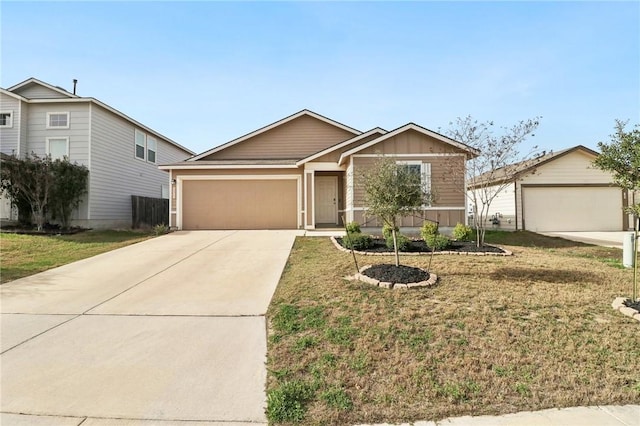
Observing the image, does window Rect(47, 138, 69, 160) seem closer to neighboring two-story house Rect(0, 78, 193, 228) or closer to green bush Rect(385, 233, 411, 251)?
neighboring two-story house Rect(0, 78, 193, 228)

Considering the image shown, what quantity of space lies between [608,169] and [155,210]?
2004 cm

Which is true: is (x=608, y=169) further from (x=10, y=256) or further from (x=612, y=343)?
(x=10, y=256)

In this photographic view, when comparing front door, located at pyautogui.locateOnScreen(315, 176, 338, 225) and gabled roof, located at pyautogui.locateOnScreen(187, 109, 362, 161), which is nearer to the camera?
front door, located at pyautogui.locateOnScreen(315, 176, 338, 225)

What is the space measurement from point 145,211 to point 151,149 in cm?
420

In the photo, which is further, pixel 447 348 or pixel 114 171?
pixel 114 171

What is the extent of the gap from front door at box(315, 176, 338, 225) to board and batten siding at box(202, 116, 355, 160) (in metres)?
2.08

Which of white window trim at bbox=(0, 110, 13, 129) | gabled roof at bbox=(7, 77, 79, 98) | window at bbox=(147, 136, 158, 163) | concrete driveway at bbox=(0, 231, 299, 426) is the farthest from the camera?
window at bbox=(147, 136, 158, 163)

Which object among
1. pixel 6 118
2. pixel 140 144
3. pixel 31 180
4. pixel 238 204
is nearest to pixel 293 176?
pixel 238 204

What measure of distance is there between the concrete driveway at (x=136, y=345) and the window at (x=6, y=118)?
11793 mm

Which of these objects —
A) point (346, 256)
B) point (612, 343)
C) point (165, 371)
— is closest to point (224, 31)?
point (346, 256)

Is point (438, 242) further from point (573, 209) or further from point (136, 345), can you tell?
point (573, 209)

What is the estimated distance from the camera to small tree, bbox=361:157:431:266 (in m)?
5.94

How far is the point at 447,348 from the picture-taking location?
3.65 meters

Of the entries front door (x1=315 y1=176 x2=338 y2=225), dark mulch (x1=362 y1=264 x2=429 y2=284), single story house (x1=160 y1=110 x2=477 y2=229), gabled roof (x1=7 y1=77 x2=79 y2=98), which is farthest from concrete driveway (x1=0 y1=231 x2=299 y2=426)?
gabled roof (x1=7 y1=77 x2=79 y2=98)
